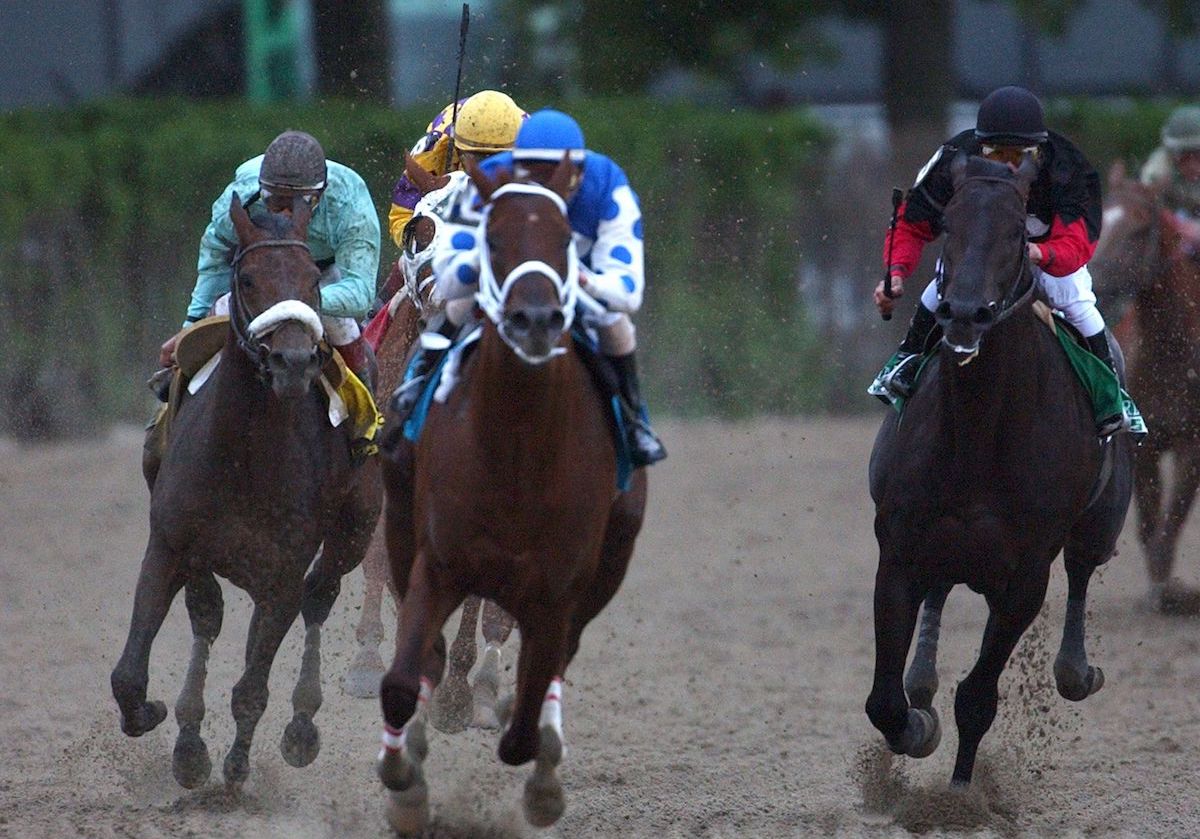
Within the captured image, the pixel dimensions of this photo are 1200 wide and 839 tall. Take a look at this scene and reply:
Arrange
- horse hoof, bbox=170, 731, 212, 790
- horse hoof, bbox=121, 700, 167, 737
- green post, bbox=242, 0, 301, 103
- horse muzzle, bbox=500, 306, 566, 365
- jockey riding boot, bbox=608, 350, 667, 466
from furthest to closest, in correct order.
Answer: green post, bbox=242, 0, 301, 103
horse hoof, bbox=170, 731, 212, 790
horse hoof, bbox=121, 700, 167, 737
jockey riding boot, bbox=608, 350, 667, 466
horse muzzle, bbox=500, 306, 566, 365

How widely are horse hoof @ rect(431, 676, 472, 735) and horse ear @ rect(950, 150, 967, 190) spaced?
2.79 meters

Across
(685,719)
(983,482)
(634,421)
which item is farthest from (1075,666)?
(634,421)

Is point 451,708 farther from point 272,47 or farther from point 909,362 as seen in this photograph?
point 272,47

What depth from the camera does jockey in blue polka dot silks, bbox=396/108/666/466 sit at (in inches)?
229

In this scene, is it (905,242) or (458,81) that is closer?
(905,242)

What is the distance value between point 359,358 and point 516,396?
2124mm

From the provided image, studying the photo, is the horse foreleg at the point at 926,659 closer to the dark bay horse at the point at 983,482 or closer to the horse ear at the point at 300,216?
the dark bay horse at the point at 983,482

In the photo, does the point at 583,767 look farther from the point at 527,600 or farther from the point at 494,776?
the point at 527,600

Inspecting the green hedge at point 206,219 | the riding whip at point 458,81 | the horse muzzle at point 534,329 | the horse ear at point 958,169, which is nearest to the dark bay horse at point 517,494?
the horse muzzle at point 534,329

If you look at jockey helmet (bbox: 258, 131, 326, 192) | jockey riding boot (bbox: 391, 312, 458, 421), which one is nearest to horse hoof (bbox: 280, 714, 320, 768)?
jockey riding boot (bbox: 391, 312, 458, 421)

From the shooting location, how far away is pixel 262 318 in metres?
6.38

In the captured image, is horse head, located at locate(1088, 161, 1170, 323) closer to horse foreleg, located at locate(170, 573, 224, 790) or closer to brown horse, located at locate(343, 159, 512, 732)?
brown horse, located at locate(343, 159, 512, 732)

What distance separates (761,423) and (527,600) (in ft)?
39.7

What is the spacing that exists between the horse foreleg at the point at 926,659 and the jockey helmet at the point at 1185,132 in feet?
15.0
